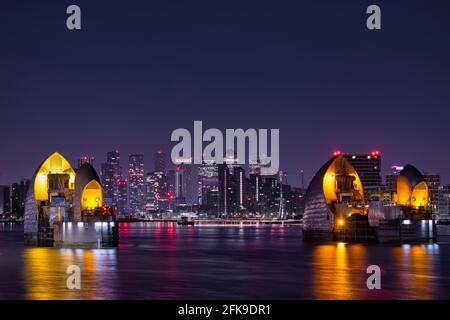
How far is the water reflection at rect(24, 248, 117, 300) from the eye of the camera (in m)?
37.9

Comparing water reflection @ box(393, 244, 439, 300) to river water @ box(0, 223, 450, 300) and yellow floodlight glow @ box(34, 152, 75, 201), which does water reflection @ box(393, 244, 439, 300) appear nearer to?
river water @ box(0, 223, 450, 300)

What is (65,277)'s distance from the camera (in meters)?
47.3

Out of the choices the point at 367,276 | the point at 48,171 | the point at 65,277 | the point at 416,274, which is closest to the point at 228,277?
the point at 367,276

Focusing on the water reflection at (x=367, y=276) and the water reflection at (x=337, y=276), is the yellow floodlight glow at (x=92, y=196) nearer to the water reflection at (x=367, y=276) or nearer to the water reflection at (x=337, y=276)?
the water reflection at (x=337, y=276)

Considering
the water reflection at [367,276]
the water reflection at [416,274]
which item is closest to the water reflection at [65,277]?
the water reflection at [367,276]

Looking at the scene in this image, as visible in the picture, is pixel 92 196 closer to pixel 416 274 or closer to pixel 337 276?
pixel 337 276

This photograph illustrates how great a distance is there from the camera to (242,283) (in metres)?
44.2

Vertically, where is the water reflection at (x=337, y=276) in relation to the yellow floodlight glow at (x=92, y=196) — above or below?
below

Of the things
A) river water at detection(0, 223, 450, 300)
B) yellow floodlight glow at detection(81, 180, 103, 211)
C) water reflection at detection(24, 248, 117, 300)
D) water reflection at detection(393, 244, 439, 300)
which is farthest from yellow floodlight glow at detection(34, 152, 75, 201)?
water reflection at detection(393, 244, 439, 300)

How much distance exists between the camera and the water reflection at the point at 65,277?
124 ft
